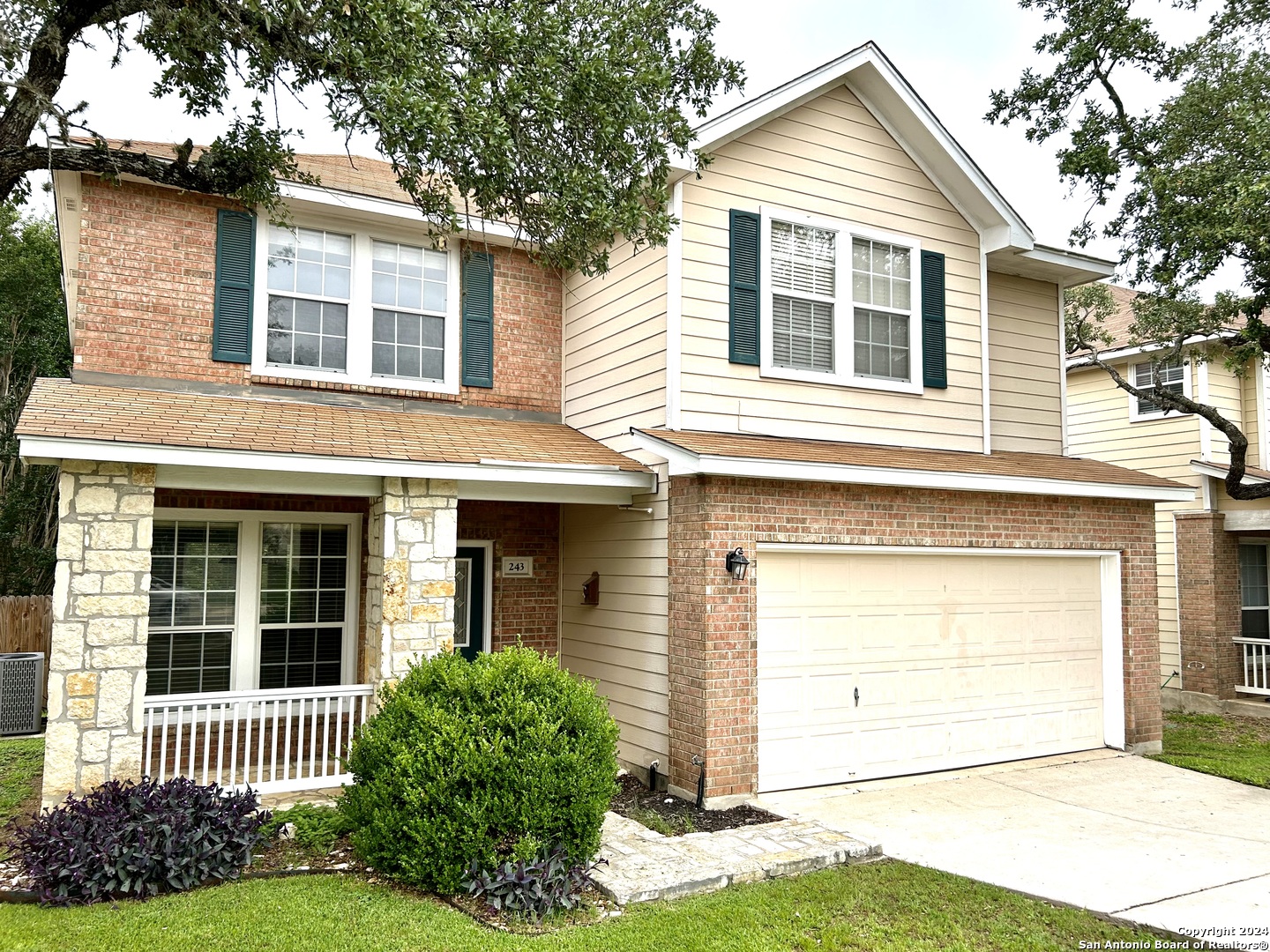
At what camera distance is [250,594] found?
357 inches

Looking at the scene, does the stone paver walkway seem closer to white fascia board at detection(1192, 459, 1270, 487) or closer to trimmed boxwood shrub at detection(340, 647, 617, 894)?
trimmed boxwood shrub at detection(340, 647, 617, 894)

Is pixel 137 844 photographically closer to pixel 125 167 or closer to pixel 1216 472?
pixel 125 167

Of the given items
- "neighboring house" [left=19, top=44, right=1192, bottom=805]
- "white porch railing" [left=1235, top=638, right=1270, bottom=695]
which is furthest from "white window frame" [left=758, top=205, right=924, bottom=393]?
"white porch railing" [left=1235, top=638, right=1270, bottom=695]

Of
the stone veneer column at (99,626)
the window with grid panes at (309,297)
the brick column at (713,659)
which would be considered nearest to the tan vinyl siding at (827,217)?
the brick column at (713,659)

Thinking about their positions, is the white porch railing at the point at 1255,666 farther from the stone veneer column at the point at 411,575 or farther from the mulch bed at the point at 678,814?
the stone veneer column at the point at 411,575

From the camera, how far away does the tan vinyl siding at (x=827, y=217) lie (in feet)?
27.8

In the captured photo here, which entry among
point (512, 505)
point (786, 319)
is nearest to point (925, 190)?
point (786, 319)

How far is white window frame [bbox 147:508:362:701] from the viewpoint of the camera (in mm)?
8914

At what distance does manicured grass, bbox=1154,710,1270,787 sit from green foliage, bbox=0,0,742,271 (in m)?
7.85

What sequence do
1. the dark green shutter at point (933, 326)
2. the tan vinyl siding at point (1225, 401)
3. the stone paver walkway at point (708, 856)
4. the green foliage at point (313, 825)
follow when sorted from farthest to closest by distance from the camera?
the tan vinyl siding at point (1225, 401) < the dark green shutter at point (933, 326) < the green foliage at point (313, 825) < the stone paver walkway at point (708, 856)

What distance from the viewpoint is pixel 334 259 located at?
9.42m

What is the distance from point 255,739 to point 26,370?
591 inches

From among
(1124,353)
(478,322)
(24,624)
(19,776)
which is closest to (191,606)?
(19,776)

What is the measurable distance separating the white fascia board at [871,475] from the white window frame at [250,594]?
371cm
